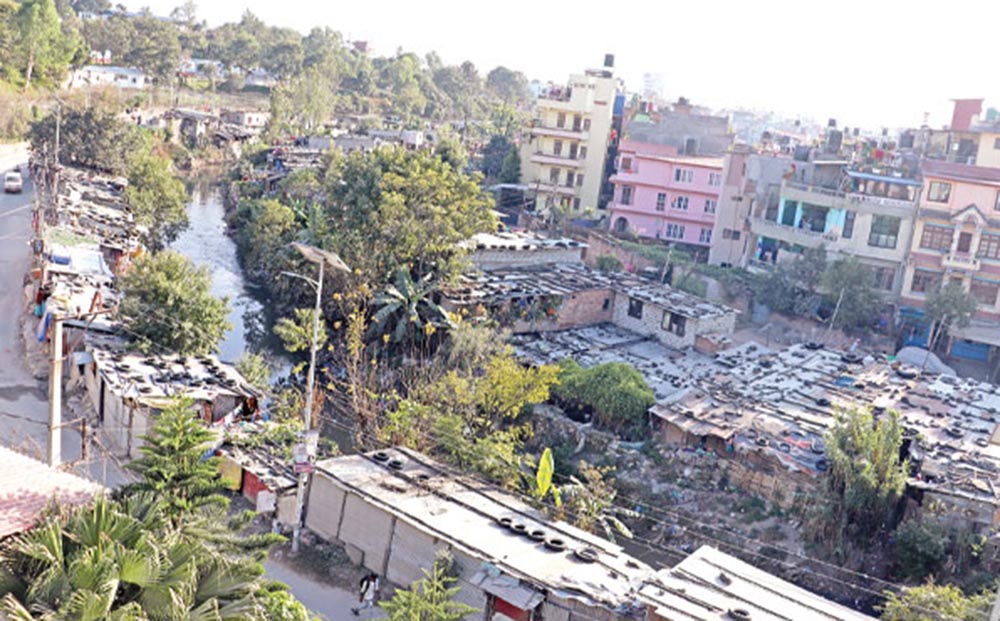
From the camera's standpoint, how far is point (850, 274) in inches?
1478

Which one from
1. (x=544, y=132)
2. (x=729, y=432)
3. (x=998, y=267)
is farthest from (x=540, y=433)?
(x=544, y=132)

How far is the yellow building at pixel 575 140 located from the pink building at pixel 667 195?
4.43 metres

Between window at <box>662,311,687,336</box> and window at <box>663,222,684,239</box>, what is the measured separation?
54.5 ft

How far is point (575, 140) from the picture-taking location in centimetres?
5447

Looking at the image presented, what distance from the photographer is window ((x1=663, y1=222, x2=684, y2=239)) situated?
158 ft

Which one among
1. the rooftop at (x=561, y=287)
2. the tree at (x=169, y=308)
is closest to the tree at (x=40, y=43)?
the rooftop at (x=561, y=287)

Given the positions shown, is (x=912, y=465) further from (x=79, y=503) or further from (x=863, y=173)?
(x=863, y=173)

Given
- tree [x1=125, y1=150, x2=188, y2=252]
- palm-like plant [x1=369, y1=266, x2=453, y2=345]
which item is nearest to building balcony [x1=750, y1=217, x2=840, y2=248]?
palm-like plant [x1=369, y1=266, x2=453, y2=345]

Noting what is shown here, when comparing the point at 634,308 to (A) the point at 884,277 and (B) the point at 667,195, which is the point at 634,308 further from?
(B) the point at 667,195

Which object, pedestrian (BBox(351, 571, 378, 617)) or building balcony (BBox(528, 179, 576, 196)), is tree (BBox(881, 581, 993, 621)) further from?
building balcony (BBox(528, 179, 576, 196))

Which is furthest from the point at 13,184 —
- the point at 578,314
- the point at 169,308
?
the point at 578,314

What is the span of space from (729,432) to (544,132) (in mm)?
34662

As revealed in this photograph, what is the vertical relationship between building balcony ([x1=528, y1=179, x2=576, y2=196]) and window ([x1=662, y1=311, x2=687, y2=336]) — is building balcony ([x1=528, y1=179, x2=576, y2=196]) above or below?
above

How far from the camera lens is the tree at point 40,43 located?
63.0 metres
